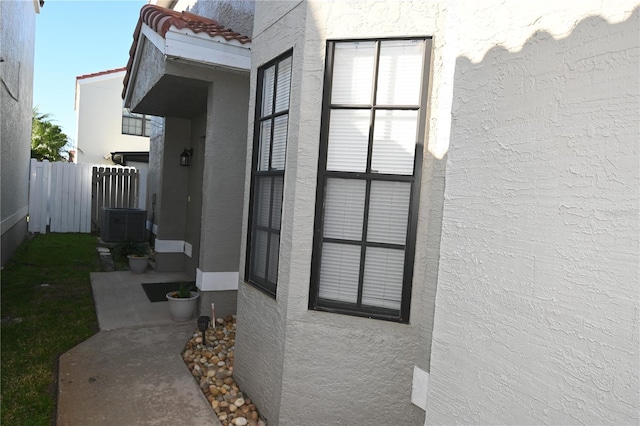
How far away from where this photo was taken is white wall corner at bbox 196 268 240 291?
589cm

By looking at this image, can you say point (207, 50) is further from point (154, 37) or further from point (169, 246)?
point (169, 246)

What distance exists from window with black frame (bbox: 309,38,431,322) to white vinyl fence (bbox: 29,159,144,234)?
12822 millimetres

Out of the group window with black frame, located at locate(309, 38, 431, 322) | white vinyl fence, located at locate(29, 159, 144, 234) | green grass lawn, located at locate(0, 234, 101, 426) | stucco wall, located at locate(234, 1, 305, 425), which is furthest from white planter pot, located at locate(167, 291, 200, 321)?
white vinyl fence, located at locate(29, 159, 144, 234)

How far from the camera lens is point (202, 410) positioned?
378 centimetres

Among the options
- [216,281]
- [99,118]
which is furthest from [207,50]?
[99,118]

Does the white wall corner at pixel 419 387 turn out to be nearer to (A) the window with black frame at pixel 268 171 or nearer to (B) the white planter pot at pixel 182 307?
(A) the window with black frame at pixel 268 171

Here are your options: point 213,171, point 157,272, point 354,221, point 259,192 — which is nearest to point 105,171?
point 157,272

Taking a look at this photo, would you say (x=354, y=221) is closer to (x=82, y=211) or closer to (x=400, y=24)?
(x=400, y=24)

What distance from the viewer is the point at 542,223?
1809 millimetres

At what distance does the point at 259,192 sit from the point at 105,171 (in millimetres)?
12318

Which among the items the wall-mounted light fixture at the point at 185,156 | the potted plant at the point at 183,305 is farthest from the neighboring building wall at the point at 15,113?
the potted plant at the point at 183,305

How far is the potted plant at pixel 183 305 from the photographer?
5.91 m

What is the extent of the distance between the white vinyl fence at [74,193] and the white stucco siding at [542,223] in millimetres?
→ 14162

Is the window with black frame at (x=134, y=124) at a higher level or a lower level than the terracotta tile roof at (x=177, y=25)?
higher
